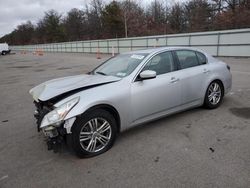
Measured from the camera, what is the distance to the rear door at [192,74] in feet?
14.7

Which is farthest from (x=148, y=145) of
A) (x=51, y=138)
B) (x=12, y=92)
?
(x=12, y=92)

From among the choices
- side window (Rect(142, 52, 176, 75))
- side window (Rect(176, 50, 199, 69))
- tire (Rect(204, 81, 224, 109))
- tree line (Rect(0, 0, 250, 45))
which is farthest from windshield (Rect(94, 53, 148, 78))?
tree line (Rect(0, 0, 250, 45))

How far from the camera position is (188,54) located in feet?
15.8

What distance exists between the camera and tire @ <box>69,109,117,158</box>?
3.17 m

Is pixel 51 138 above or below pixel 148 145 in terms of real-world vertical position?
above

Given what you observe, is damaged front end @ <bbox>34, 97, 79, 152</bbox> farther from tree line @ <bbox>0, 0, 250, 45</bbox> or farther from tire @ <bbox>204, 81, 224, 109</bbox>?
tree line @ <bbox>0, 0, 250, 45</bbox>

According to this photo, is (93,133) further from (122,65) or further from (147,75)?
(122,65)

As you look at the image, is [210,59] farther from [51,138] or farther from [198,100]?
[51,138]

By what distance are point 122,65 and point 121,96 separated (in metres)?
0.99

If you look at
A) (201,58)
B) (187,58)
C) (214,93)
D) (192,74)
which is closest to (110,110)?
(192,74)

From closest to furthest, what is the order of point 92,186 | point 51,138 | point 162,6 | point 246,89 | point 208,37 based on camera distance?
point 92,186 < point 51,138 < point 246,89 < point 208,37 < point 162,6

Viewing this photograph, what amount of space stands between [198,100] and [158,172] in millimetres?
2379

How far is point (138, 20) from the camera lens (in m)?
46.8

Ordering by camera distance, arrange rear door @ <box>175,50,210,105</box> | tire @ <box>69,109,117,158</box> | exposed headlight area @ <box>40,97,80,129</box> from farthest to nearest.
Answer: rear door @ <box>175,50,210,105</box> < tire @ <box>69,109,117,158</box> < exposed headlight area @ <box>40,97,80,129</box>
